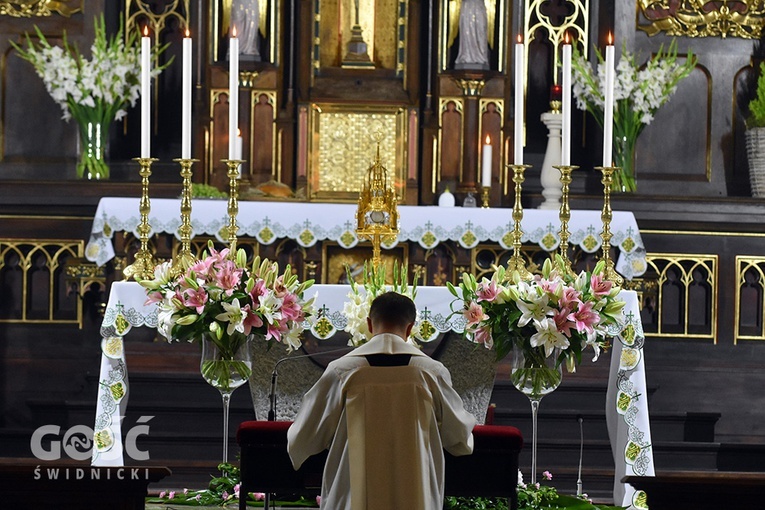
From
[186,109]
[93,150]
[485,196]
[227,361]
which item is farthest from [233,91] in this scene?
[93,150]

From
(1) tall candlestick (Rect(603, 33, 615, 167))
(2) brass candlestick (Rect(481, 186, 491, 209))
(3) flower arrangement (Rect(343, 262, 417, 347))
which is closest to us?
(3) flower arrangement (Rect(343, 262, 417, 347))

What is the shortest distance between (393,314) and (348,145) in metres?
5.44

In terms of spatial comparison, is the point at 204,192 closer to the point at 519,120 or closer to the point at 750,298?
the point at 519,120

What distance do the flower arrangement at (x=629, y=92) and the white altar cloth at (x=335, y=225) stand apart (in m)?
1.45

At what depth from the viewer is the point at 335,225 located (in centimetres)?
877

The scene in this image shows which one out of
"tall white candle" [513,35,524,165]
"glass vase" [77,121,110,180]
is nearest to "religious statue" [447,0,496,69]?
"glass vase" [77,121,110,180]

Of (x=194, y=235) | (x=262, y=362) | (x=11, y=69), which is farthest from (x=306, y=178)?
(x=262, y=362)

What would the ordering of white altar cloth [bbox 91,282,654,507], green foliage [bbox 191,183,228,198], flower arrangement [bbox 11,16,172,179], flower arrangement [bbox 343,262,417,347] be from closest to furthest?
flower arrangement [bbox 343,262,417,347] → white altar cloth [bbox 91,282,654,507] → green foliage [bbox 191,183,228,198] → flower arrangement [bbox 11,16,172,179]

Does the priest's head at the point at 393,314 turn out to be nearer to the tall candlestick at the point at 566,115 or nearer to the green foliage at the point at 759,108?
the tall candlestick at the point at 566,115

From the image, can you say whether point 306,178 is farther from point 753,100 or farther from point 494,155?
point 753,100

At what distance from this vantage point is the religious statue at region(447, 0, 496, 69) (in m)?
10.1

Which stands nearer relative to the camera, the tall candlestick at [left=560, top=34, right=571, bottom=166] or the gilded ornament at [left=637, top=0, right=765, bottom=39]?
the tall candlestick at [left=560, top=34, right=571, bottom=166]

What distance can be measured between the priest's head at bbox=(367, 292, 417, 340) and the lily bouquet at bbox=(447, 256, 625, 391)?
1.11 m

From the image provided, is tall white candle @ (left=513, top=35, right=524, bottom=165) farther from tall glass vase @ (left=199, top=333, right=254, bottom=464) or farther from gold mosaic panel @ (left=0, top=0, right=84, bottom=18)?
gold mosaic panel @ (left=0, top=0, right=84, bottom=18)
